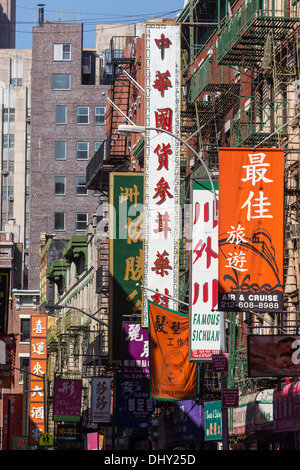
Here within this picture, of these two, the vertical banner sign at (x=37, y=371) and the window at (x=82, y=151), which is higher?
the window at (x=82, y=151)

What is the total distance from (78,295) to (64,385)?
74.3ft

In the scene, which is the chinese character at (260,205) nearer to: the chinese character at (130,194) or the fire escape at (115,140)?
the chinese character at (130,194)

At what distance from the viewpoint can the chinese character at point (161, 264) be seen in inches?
1467

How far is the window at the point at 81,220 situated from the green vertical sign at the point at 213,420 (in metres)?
67.2

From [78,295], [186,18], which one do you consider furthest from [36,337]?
[186,18]

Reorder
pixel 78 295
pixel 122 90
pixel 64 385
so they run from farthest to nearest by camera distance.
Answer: pixel 78 295, pixel 122 90, pixel 64 385

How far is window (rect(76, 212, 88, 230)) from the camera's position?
107 m

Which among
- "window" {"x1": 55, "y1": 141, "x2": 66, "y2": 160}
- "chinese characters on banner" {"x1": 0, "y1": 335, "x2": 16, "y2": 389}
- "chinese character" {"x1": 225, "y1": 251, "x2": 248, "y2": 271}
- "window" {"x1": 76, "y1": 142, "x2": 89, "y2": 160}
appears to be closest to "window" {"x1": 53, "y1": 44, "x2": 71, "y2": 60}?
"window" {"x1": 55, "y1": 141, "x2": 66, "y2": 160}

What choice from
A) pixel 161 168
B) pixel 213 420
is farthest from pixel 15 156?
pixel 213 420

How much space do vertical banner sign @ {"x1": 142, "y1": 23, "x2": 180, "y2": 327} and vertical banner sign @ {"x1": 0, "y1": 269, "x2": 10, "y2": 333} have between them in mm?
16128

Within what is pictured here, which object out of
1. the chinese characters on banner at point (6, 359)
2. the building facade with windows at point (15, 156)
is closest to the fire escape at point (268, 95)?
the chinese characters on banner at point (6, 359)

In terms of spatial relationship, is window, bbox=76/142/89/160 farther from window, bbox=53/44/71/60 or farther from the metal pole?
the metal pole

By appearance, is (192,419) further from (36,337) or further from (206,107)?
(36,337)

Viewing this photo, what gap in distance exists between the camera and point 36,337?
80750 millimetres
